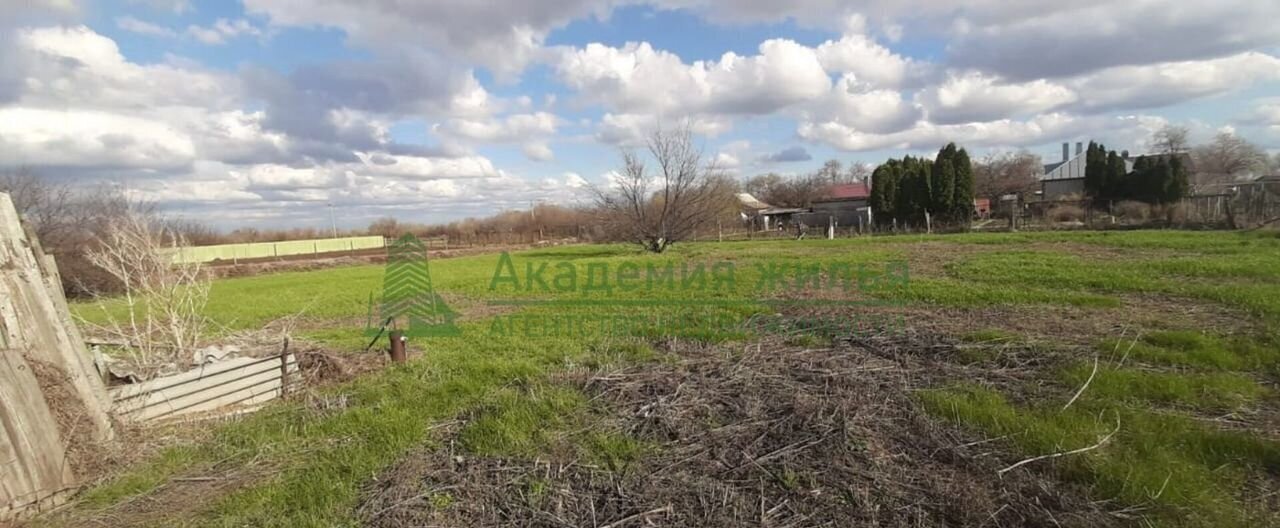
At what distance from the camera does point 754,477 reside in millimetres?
2801

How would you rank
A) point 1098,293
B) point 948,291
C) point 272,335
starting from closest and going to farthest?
point 272,335
point 1098,293
point 948,291

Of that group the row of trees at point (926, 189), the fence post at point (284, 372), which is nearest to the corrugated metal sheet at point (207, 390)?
the fence post at point (284, 372)

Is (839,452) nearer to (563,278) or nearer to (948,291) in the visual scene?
(948,291)

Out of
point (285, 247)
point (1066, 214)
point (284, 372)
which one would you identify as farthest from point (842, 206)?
point (285, 247)

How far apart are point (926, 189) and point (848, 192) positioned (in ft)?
58.1

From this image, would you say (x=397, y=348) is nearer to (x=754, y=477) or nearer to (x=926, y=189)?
(x=754, y=477)

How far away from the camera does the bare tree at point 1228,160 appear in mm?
36406

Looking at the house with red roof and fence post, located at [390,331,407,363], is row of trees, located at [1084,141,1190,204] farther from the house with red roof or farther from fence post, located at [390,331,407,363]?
fence post, located at [390,331,407,363]

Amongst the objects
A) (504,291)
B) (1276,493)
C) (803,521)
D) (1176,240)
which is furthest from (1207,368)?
(1176,240)

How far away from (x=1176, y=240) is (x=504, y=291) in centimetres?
1651

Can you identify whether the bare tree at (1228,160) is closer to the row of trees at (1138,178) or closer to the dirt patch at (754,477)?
the row of trees at (1138,178)

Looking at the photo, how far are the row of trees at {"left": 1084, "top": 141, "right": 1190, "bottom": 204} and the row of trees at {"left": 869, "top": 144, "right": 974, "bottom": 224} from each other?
634 centimetres

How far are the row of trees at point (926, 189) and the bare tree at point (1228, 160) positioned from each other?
21189mm

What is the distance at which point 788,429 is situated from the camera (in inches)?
130
